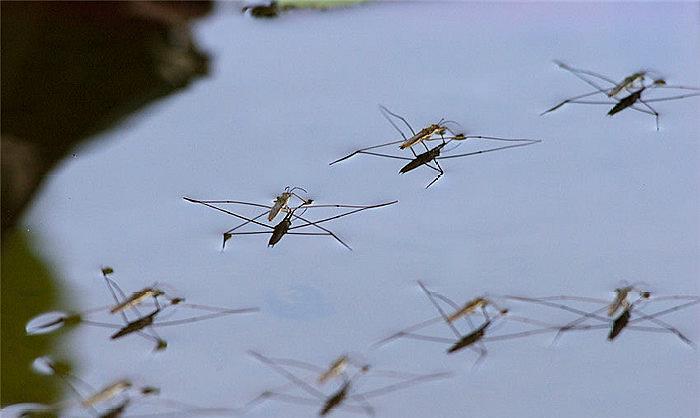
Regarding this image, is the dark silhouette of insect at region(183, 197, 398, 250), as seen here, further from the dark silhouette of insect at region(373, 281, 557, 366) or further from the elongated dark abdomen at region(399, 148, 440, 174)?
the dark silhouette of insect at region(373, 281, 557, 366)

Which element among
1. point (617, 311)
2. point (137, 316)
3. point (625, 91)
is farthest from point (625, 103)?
point (137, 316)

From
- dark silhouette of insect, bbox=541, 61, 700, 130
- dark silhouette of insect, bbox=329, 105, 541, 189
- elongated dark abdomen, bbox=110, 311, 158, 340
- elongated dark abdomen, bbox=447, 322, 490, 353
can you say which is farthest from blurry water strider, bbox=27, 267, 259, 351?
dark silhouette of insect, bbox=541, 61, 700, 130

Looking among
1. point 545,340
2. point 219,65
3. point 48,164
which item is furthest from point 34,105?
point 545,340

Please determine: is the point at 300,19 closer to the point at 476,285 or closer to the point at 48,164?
the point at 48,164

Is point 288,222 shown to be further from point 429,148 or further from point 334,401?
point 334,401

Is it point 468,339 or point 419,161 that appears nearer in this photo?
point 468,339

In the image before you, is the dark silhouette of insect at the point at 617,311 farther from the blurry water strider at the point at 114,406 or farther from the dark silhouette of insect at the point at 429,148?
the blurry water strider at the point at 114,406
